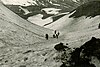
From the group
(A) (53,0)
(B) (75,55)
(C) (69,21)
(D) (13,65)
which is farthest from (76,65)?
(A) (53,0)

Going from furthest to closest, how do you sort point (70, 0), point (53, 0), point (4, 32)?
point (70, 0) < point (53, 0) < point (4, 32)

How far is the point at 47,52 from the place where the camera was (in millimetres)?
16062

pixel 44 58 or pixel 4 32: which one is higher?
pixel 44 58

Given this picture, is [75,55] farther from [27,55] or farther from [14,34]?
[14,34]

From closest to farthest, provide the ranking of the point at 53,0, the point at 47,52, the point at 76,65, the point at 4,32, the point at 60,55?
the point at 76,65
the point at 60,55
the point at 47,52
the point at 4,32
the point at 53,0

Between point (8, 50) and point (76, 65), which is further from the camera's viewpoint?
point (8, 50)

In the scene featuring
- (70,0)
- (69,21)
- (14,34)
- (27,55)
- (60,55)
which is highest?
(60,55)

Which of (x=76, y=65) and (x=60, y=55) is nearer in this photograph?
(x=76, y=65)

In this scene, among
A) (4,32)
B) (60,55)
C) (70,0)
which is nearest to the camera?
(60,55)

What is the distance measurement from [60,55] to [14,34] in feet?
44.7

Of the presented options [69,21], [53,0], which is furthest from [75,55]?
[53,0]

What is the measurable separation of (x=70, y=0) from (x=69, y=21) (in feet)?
433

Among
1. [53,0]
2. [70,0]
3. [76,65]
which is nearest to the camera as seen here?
[76,65]

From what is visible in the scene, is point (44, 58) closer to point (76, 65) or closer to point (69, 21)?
point (76, 65)
